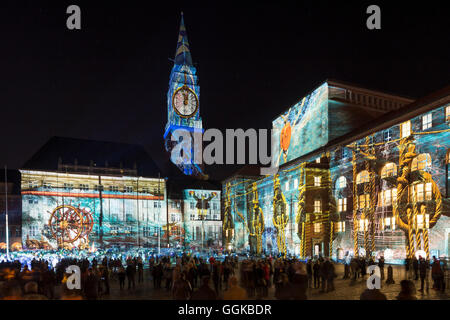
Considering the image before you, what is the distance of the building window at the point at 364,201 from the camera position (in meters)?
33.2

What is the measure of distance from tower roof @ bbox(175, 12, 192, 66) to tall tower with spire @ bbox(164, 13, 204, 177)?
11.9 inches

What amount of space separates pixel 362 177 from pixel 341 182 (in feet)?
12.4

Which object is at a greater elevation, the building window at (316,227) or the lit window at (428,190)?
the lit window at (428,190)

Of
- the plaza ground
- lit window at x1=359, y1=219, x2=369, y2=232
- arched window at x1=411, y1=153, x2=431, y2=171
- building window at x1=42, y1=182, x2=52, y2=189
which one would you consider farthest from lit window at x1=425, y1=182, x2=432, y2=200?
building window at x1=42, y1=182, x2=52, y2=189

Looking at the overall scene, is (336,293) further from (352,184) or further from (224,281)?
(352,184)

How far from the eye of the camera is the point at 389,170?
30812 millimetres

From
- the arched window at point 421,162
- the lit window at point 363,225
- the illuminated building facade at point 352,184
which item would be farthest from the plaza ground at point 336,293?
the lit window at point 363,225

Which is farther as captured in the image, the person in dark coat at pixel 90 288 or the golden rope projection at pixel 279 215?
the golden rope projection at pixel 279 215

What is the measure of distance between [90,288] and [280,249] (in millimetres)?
35362

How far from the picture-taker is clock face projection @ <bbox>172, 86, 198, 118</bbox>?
289ft

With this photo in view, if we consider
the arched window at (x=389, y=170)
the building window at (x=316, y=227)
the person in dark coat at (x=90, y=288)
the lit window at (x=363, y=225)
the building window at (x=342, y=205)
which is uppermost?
the arched window at (x=389, y=170)

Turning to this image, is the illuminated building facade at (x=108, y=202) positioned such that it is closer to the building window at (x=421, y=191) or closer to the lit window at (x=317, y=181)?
the lit window at (x=317, y=181)

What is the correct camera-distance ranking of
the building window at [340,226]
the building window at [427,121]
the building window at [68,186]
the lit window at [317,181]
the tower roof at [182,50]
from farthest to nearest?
the tower roof at [182,50] < the building window at [68,186] < the lit window at [317,181] < the building window at [340,226] < the building window at [427,121]

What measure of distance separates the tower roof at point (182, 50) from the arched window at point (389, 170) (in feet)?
228
